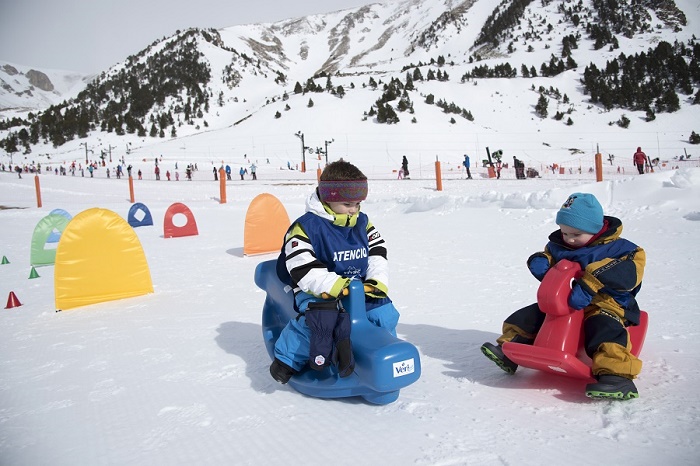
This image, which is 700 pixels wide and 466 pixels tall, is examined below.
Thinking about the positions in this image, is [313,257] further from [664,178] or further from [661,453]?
[664,178]

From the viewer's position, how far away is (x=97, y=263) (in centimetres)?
571

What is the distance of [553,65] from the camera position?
214 ft

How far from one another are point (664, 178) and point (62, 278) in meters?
10.5

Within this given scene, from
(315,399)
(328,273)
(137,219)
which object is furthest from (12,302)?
(137,219)

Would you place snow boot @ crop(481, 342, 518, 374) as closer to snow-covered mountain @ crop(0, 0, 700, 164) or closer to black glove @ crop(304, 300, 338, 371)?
black glove @ crop(304, 300, 338, 371)

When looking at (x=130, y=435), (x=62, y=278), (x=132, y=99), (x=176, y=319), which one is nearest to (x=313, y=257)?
(x=130, y=435)

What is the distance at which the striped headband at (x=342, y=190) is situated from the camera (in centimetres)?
292

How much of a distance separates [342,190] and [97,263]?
4.06 m

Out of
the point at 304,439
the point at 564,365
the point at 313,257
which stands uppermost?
the point at 313,257

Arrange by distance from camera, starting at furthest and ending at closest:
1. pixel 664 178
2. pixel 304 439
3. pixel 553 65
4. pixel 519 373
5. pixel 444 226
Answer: pixel 553 65 < pixel 444 226 < pixel 664 178 < pixel 519 373 < pixel 304 439

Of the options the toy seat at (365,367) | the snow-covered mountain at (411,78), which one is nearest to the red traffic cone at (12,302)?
the toy seat at (365,367)

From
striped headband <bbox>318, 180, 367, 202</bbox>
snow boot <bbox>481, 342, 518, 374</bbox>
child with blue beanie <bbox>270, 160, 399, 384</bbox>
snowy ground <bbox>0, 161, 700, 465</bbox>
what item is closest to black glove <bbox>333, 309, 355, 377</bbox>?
child with blue beanie <bbox>270, 160, 399, 384</bbox>

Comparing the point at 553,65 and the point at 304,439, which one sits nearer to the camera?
the point at 304,439

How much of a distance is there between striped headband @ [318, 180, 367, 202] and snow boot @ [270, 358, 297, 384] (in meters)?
1.03
